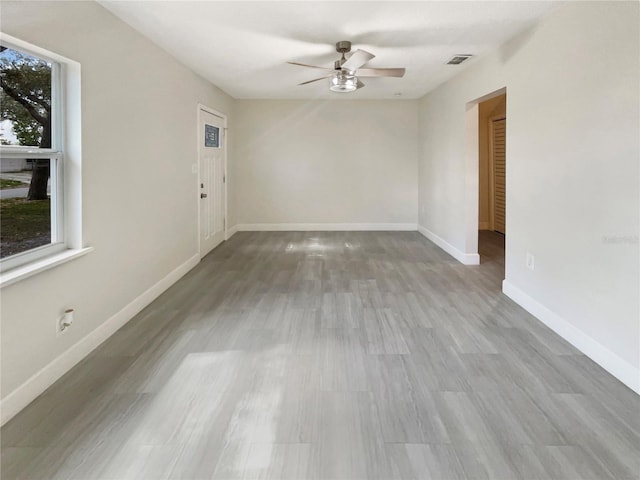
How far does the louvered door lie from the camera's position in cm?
739

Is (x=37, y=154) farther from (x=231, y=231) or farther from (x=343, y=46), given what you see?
(x=231, y=231)

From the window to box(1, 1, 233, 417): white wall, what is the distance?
8cm

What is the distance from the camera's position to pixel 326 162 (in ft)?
25.7

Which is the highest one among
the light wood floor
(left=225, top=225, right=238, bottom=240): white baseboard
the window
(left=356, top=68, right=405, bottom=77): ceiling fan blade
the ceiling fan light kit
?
(left=356, top=68, right=405, bottom=77): ceiling fan blade

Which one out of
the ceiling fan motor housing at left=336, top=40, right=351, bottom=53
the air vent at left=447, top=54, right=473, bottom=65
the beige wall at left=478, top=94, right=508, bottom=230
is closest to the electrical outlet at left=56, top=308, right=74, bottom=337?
→ the ceiling fan motor housing at left=336, top=40, right=351, bottom=53

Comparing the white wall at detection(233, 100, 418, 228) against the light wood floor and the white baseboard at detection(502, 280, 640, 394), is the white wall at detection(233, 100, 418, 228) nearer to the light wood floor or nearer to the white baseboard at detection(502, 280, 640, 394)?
the light wood floor

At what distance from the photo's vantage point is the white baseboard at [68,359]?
2.04 meters

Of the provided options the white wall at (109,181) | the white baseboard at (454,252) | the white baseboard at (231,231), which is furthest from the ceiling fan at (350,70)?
the white baseboard at (231,231)

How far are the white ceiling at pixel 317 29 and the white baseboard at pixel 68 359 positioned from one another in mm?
2293

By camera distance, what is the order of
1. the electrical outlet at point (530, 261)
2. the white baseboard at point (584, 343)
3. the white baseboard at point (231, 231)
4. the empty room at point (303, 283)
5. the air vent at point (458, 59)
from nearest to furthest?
the empty room at point (303, 283), the white baseboard at point (584, 343), the electrical outlet at point (530, 261), the air vent at point (458, 59), the white baseboard at point (231, 231)

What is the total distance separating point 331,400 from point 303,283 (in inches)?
89.1

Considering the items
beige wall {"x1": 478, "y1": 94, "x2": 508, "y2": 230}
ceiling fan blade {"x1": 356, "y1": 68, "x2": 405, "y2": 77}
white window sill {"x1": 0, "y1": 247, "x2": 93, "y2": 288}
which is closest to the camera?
white window sill {"x1": 0, "y1": 247, "x2": 93, "y2": 288}

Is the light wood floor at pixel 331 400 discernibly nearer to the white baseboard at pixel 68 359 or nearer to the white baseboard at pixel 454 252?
the white baseboard at pixel 68 359

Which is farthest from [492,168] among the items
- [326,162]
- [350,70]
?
[350,70]
